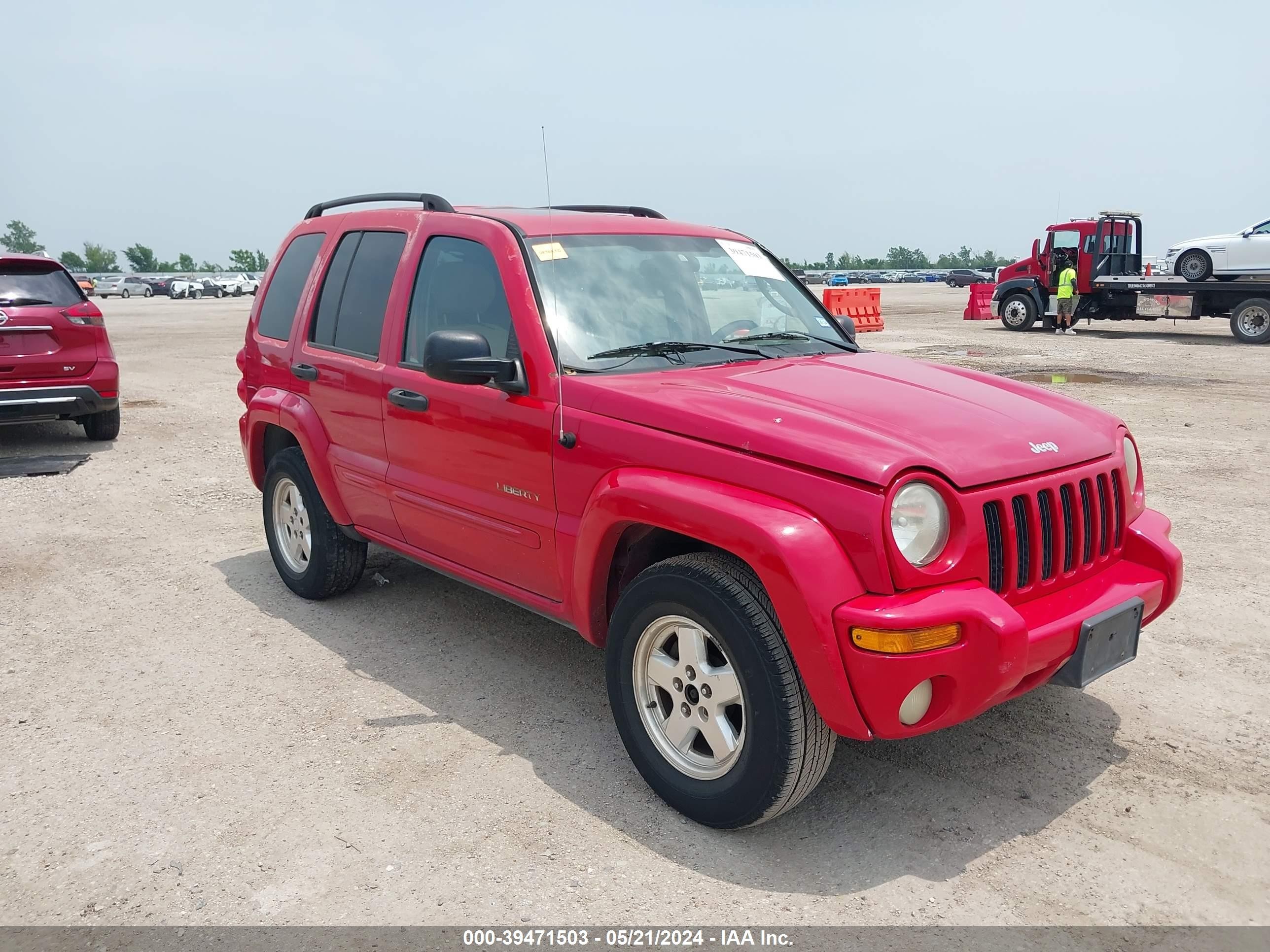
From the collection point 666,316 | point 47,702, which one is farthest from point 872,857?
point 47,702

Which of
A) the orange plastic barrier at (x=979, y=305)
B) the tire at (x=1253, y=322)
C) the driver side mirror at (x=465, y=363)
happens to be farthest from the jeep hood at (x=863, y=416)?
the orange plastic barrier at (x=979, y=305)

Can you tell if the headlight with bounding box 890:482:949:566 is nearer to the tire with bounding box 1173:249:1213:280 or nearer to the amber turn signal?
the amber turn signal

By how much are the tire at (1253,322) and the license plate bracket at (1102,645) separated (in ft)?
68.6

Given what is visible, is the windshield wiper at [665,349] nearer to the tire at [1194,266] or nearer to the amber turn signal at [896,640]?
the amber turn signal at [896,640]

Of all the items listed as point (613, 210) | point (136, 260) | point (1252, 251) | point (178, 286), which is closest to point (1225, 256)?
point (1252, 251)

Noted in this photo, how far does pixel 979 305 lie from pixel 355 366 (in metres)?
27.4

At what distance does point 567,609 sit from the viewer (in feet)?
12.4

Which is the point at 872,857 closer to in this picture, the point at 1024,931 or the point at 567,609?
the point at 1024,931

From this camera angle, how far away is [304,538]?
5504 mm

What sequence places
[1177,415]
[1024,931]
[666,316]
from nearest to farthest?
[1024,931] → [666,316] → [1177,415]

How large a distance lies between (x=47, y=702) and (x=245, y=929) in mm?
2059

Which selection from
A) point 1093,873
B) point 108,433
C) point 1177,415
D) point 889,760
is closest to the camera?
point 1093,873

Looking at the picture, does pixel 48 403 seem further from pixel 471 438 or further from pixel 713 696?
pixel 713 696

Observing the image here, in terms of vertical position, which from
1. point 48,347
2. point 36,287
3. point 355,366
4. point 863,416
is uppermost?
point 36,287
